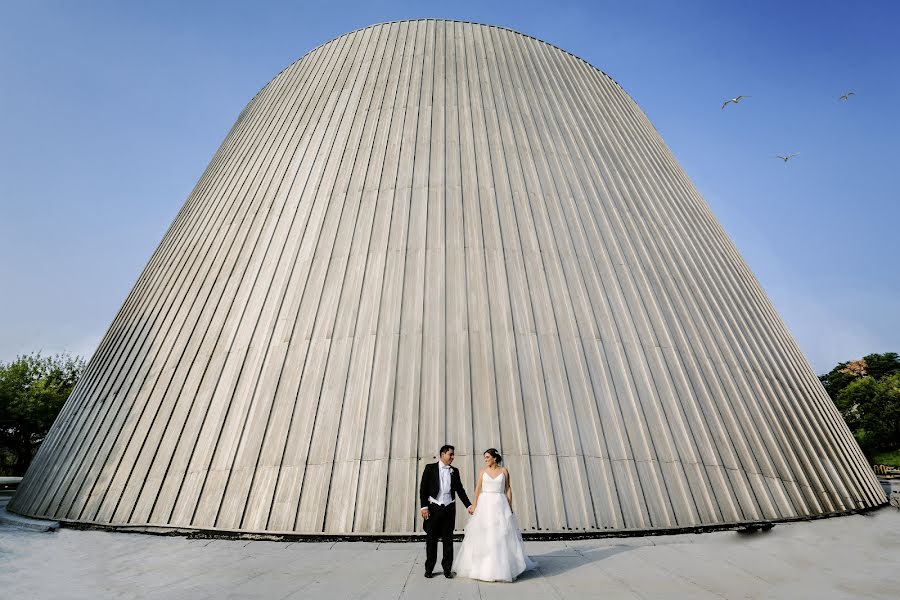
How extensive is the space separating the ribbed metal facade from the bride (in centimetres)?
229

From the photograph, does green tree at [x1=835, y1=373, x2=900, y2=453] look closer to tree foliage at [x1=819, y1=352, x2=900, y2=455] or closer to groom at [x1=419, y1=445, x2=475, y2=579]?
tree foliage at [x1=819, y1=352, x2=900, y2=455]

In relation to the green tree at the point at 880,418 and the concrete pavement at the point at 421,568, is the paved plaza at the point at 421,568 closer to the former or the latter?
the concrete pavement at the point at 421,568

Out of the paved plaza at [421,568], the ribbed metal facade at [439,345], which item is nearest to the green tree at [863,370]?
the ribbed metal facade at [439,345]

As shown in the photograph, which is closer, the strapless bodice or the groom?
the groom

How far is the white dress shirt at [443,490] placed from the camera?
557 centimetres

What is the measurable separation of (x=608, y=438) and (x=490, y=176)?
632 cm

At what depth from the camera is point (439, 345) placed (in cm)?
925

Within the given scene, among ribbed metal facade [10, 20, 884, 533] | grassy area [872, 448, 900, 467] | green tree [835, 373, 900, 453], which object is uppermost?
green tree [835, 373, 900, 453]

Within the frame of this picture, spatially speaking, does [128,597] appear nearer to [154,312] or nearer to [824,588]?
[824,588]

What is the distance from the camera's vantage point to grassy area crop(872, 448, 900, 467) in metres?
43.2

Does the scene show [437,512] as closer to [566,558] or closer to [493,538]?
[493,538]

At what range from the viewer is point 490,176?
11.7m

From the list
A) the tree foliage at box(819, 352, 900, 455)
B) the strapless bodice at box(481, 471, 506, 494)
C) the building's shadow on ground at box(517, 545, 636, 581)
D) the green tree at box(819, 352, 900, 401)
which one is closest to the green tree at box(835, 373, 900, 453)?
the tree foliage at box(819, 352, 900, 455)

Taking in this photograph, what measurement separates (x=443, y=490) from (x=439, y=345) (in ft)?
12.7
